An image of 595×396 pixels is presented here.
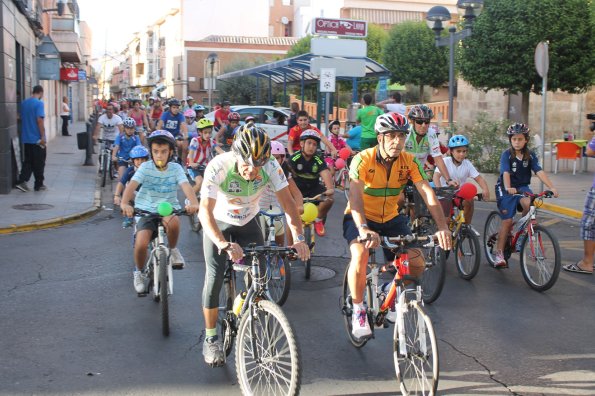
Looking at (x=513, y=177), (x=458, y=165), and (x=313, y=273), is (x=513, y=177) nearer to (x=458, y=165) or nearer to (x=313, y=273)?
(x=458, y=165)

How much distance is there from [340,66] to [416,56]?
24.1m

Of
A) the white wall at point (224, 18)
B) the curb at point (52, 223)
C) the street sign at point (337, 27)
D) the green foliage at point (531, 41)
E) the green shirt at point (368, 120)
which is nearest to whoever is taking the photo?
the curb at point (52, 223)

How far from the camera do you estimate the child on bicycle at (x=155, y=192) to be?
6641 millimetres

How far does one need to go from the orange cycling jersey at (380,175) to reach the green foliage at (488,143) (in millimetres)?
10206

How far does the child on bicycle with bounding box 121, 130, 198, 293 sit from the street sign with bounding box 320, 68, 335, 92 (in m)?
10.9

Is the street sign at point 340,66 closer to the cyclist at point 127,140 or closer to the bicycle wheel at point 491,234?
the cyclist at point 127,140

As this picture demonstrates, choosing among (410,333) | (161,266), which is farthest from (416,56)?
(410,333)

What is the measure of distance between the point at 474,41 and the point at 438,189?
16.4m

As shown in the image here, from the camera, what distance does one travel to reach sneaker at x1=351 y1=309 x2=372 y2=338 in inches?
205

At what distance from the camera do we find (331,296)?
7.35 meters

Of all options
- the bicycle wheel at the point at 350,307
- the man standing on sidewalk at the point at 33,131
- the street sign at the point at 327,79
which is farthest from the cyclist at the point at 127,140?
the bicycle wheel at the point at 350,307

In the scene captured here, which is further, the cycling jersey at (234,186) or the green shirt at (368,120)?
the green shirt at (368,120)

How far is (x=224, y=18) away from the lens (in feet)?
248

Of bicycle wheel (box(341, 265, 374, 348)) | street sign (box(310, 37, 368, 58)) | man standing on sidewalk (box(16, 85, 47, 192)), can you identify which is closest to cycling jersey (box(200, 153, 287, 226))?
bicycle wheel (box(341, 265, 374, 348))
